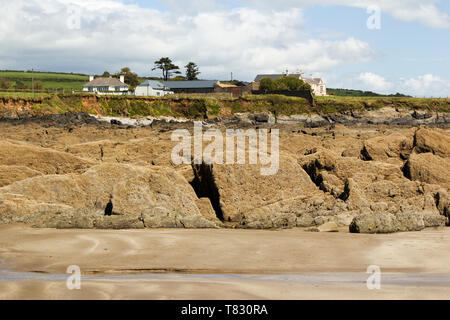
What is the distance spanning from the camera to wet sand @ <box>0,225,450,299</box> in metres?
8.84

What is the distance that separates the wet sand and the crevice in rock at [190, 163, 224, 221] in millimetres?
1838

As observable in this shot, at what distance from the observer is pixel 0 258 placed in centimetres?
1095

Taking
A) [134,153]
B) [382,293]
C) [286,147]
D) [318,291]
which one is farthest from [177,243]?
[286,147]

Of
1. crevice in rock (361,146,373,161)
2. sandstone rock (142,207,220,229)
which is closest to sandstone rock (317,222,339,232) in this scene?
sandstone rock (142,207,220,229)

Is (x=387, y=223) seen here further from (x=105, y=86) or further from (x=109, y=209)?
(x=105, y=86)

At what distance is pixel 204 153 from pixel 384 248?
6.22 meters

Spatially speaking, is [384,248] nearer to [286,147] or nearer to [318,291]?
[318,291]

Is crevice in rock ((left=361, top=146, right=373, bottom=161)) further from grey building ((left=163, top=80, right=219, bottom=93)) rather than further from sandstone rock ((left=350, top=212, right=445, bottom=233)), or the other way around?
grey building ((left=163, top=80, right=219, bottom=93))

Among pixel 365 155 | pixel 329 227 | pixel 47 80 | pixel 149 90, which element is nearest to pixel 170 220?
pixel 329 227

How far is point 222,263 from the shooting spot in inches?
416

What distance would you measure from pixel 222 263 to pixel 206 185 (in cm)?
539

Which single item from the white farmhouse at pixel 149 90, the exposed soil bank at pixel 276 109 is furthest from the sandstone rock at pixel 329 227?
the white farmhouse at pixel 149 90

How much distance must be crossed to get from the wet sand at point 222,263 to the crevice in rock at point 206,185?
1838 millimetres
